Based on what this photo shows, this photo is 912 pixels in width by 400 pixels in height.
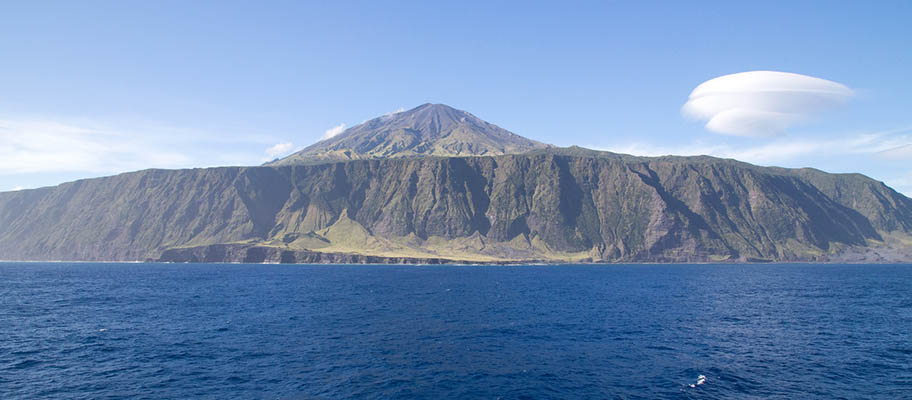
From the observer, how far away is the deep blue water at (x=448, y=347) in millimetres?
50781

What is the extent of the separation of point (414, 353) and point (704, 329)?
1934 inches

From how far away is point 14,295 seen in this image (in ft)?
399

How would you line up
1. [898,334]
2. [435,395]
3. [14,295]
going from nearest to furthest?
[435,395] < [898,334] < [14,295]

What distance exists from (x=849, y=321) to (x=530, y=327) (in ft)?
190

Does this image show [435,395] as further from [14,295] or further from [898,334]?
[14,295]

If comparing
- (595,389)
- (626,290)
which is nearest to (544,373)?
(595,389)

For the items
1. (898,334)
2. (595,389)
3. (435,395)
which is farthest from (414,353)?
(898,334)

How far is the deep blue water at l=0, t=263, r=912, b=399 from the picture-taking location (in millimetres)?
50781

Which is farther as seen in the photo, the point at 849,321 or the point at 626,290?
the point at 626,290

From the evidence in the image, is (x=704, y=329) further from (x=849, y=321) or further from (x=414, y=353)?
(x=414, y=353)

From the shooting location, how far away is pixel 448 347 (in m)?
68.7

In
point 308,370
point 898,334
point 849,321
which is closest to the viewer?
point 308,370

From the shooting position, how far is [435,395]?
48688 mm

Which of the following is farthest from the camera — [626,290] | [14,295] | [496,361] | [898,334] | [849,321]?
[626,290]
